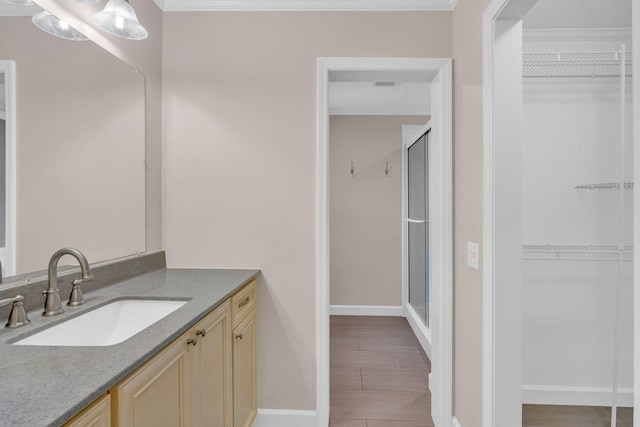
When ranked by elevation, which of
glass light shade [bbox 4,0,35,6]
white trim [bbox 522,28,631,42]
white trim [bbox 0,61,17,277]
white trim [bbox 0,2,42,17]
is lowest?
white trim [bbox 0,61,17,277]

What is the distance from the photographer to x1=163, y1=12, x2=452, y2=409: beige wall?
6.90 feet

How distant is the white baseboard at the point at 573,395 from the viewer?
2.27 metres

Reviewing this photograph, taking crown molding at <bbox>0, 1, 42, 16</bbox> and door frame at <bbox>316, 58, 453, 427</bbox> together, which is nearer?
crown molding at <bbox>0, 1, 42, 16</bbox>

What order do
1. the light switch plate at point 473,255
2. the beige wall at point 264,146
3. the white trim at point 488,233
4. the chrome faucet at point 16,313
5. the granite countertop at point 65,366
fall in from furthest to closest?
the beige wall at point 264,146 → the light switch plate at point 473,255 → the white trim at point 488,233 → the chrome faucet at point 16,313 → the granite countertop at point 65,366

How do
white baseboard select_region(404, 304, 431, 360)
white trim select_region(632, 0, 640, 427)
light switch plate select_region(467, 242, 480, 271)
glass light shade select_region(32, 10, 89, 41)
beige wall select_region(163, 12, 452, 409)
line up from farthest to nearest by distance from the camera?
white baseboard select_region(404, 304, 431, 360) < beige wall select_region(163, 12, 452, 409) < light switch plate select_region(467, 242, 480, 271) < glass light shade select_region(32, 10, 89, 41) < white trim select_region(632, 0, 640, 427)

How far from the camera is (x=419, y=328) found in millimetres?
3408

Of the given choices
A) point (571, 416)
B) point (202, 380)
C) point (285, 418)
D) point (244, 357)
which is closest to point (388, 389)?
point (285, 418)

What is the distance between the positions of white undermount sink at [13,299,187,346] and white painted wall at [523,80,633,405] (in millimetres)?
2195

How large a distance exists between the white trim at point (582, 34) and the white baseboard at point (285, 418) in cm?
277

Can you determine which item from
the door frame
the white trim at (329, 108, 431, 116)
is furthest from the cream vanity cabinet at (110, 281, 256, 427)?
the white trim at (329, 108, 431, 116)

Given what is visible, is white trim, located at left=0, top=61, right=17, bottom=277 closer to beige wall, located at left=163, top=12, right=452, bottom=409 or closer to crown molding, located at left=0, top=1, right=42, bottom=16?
crown molding, located at left=0, top=1, right=42, bottom=16

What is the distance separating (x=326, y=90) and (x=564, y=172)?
63.8 inches

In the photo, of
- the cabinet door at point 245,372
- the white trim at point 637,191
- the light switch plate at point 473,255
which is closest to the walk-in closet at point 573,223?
the light switch plate at point 473,255

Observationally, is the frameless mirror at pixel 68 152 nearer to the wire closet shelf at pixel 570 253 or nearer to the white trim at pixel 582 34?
the wire closet shelf at pixel 570 253
